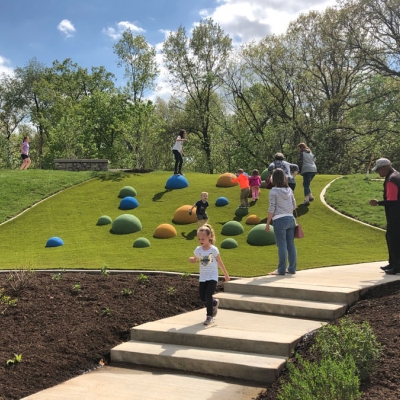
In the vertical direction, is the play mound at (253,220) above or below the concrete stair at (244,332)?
above

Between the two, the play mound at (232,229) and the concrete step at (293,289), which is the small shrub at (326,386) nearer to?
the concrete step at (293,289)

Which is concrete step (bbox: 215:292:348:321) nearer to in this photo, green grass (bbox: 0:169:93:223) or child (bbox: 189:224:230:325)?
child (bbox: 189:224:230:325)

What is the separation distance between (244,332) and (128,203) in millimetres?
15834

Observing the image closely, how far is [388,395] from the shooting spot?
12.6 feet

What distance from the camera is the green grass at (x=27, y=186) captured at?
22094 millimetres

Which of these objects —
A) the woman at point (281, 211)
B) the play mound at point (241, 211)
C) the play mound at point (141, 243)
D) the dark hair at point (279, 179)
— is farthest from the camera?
the play mound at point (241, 211)

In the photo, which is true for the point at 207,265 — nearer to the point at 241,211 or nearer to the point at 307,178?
the point at 241,211

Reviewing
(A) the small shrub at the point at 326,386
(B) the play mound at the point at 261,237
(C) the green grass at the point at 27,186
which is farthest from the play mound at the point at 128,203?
(A) the small shrub at the point at 326,386

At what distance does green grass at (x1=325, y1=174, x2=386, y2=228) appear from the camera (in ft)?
54.9

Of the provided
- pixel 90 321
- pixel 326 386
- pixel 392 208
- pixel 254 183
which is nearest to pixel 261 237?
pixel 392 208

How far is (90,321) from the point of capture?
6.74m

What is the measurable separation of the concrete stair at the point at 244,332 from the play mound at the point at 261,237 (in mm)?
6050

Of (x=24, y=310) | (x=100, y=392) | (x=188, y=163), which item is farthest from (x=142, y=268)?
(x=188, y=163)

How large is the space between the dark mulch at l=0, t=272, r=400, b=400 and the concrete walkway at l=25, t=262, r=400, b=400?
0.93ft
